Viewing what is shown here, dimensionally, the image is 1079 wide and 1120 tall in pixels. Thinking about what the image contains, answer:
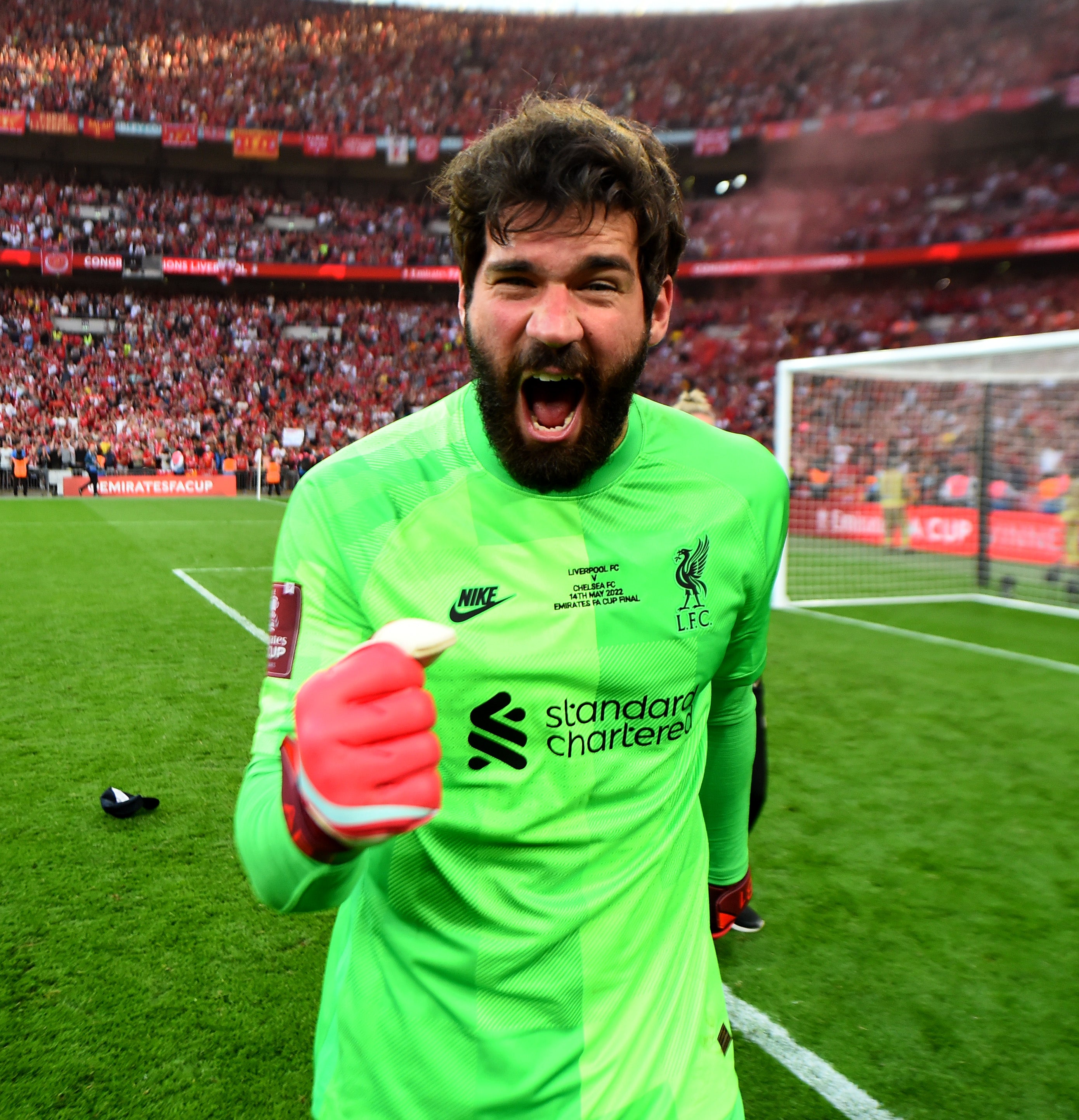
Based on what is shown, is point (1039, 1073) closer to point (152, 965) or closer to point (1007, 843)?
point (1007, 843)

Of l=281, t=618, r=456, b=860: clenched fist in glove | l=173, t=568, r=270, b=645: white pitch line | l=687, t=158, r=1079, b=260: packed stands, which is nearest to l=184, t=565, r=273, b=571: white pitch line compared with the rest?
l=173, t=568, r=270, b=645: white pitch line

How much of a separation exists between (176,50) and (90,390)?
1432cm

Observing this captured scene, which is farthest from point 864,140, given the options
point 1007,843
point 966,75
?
point 1007,843

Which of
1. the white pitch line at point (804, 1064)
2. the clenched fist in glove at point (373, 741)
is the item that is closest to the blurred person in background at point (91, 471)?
the white pitch line at point (804, 1064)

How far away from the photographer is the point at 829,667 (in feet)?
25.1

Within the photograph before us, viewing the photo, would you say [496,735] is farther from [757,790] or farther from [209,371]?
[209,371]

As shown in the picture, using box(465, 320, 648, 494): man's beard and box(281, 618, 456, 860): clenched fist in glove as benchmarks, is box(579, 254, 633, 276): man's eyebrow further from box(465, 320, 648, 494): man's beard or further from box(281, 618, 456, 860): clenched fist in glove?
box(281, 618, 456, 860): clenched fist in glove

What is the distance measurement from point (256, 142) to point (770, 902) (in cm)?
3647

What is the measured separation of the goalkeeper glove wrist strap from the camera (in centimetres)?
101

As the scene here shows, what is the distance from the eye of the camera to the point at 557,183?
1399 millimetres

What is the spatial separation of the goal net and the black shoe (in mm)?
6604

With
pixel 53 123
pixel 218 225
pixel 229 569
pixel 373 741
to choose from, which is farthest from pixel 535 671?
pixel 53 123

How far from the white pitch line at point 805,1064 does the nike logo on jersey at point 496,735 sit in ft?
5.09

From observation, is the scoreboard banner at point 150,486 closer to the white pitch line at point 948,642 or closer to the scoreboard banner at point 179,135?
the scoreboard banner at point 179,135
